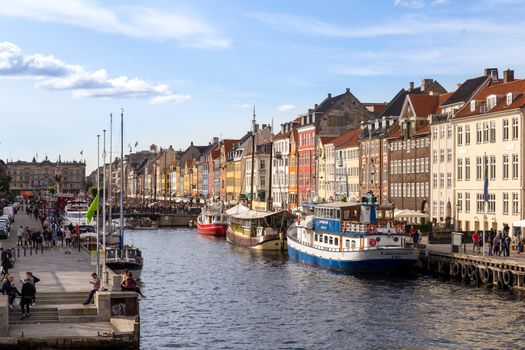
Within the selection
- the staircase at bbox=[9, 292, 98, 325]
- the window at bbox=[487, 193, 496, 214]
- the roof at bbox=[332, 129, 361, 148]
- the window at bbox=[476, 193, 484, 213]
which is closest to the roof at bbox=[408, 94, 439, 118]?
the window at bbox=[476, 193, 484, 213]

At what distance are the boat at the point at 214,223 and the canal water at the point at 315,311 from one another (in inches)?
1969

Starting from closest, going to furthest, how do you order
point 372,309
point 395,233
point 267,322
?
point 267,322 → point 372,309 → point 395,233

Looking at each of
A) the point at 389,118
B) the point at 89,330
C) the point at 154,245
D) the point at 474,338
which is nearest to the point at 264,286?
the point at 474,338

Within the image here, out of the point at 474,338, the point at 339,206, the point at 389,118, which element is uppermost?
the point at 389,118

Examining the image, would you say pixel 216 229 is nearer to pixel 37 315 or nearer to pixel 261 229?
pixel 261 229

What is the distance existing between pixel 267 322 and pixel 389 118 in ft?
235

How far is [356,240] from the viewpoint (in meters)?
68.1

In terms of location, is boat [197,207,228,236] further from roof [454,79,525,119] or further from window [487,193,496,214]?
window [487,193,496,214]

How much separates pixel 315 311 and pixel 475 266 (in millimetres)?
16443

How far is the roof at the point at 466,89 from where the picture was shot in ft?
306

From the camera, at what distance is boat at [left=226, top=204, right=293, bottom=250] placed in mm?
92500

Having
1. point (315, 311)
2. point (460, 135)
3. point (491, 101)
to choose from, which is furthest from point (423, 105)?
point (315, 311)

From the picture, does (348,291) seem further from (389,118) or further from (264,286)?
(389,118)

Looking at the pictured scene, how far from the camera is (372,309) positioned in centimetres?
4972
